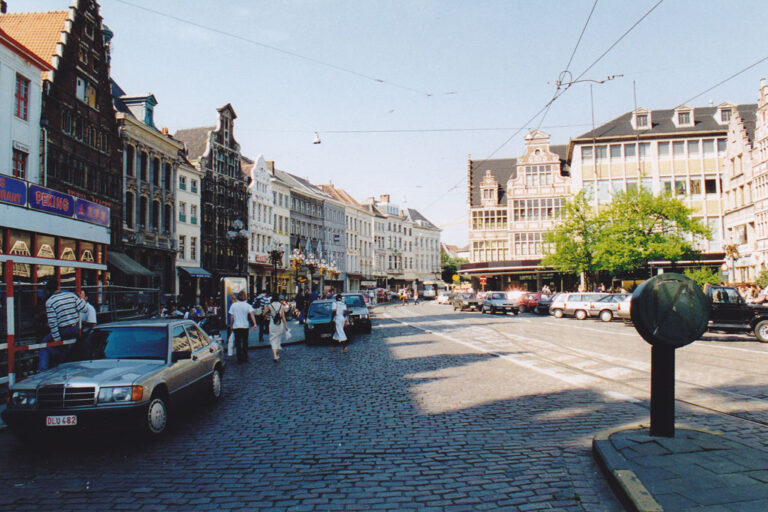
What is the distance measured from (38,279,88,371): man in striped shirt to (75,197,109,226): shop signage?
4542 millimetres

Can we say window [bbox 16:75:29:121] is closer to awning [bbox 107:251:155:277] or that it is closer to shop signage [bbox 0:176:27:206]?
awning [bbox 107:251:155:277]

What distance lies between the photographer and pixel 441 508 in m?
4.65

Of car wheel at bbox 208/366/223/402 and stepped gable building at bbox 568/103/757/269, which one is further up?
stepped gable building at bbox 568/103/757/269

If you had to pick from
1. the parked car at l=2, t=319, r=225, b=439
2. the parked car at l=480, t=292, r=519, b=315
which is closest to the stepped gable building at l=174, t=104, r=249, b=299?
the parked car at l=480, t=292, r=519, b=315

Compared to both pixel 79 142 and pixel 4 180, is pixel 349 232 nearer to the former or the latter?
pixel 79 142

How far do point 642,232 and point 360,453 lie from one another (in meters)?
41.1

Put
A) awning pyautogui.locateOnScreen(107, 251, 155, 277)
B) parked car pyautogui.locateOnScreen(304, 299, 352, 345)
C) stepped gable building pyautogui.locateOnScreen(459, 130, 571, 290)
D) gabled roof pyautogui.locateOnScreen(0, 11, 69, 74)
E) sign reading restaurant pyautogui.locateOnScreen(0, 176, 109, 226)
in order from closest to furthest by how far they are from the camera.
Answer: sign reading restaurant pyautogui.locateOnScreen(0, 176, 109, 226)
parked car pyautogui.locateOnScreen(304, 299, 352, 345)
gabled roof pyautogui.locateOnScreen(0, 11, 69, 74)
awning pyautogui.locateOnScreen(107, 251, 155, 277)
stepped gable building pyautogui.locateOnScreen(459, 130, 571, 290)

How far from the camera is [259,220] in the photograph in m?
64.6

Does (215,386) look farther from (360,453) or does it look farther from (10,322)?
(360,453)

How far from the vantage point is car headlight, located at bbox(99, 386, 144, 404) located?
266 inches

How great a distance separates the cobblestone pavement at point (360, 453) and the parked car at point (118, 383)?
0.36 metres

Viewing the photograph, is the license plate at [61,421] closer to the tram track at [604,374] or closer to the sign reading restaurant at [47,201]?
the sign reading restaurant at [47,201]

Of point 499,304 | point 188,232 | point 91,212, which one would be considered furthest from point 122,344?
point 188,232

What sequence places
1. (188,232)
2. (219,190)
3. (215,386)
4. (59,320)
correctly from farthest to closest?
(219,190), (188,232), (59,320), (215,386)
